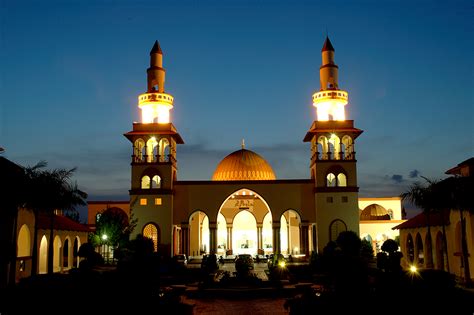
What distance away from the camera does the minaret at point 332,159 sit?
43.0 m

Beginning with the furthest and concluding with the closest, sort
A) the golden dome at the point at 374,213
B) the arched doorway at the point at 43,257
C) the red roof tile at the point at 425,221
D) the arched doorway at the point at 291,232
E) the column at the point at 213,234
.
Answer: the arched doorway at the point at 291,232 < the golden dome at the point at 374,213 < the column at the point at 213,234 < the arched doorway at the point at 43,257 < the red roof tile at the point at 425,221

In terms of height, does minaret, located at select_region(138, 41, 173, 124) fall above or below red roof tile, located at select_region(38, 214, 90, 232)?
above

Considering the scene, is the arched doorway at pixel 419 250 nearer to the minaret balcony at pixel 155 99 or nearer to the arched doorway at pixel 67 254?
the minaret balcony at pixel 155 99

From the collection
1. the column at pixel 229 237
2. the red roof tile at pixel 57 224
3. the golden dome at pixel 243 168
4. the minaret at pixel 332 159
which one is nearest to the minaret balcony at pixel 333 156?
the minaret at pixel 332 159

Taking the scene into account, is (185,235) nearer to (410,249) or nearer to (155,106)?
(155,106)

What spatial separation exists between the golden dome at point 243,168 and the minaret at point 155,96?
24.1 feet

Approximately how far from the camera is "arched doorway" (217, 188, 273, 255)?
52312mm

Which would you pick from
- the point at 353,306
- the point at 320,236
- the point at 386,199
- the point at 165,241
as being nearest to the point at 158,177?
the point at 165,241

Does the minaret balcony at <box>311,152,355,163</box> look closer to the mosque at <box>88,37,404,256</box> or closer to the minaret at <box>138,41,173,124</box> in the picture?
the mosque at <box>88,37,404,256</box>

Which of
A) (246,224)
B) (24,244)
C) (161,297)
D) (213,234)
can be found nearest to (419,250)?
(213,234)

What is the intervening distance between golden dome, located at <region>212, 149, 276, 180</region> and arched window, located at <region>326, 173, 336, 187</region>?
6.59 meters

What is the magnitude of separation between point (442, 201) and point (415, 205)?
91.1 inches

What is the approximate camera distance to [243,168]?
48.7 meters

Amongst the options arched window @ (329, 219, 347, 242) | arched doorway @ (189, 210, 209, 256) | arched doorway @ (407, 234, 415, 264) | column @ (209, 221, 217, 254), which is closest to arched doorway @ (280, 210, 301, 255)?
arched doorway @ (189, 210, 209, 256)
